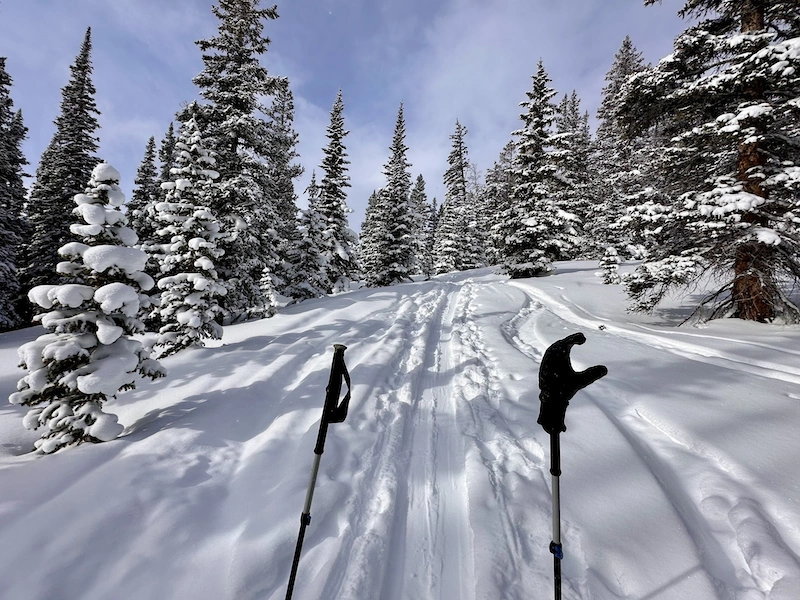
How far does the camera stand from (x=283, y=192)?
22750 mm

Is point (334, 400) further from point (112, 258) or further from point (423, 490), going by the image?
point (112, 258)

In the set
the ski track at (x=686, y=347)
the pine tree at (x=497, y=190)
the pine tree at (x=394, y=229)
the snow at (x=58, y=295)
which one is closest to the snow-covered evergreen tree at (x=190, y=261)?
the snow at (x=58, y=295)

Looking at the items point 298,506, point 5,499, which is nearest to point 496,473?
point 298,506

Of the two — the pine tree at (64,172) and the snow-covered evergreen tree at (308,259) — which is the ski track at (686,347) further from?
the pine tree at (64,172)

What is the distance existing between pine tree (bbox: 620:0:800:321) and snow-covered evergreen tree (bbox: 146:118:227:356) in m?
12.4

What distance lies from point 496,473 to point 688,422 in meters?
2.82

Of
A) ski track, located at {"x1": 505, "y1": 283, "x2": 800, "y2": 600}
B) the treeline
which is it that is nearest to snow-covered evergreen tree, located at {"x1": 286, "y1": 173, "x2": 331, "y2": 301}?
the treeline

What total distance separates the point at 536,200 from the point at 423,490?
21.6 meters

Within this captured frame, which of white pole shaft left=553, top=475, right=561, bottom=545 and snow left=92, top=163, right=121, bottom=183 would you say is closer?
white pole shaft left=553, top=475, right=561, bottom=545

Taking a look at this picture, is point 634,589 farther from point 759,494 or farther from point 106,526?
point 106,526

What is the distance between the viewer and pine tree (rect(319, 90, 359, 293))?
20.1 meters

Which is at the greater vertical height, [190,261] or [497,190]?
[497,190]

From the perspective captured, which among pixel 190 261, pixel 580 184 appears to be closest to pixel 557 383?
pixel 190 261

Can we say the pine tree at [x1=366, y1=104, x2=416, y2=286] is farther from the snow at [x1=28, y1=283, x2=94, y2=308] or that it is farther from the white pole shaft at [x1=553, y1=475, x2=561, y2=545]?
the white pole shaft at [x1=553, y1=475, x2=561, y2=545]
